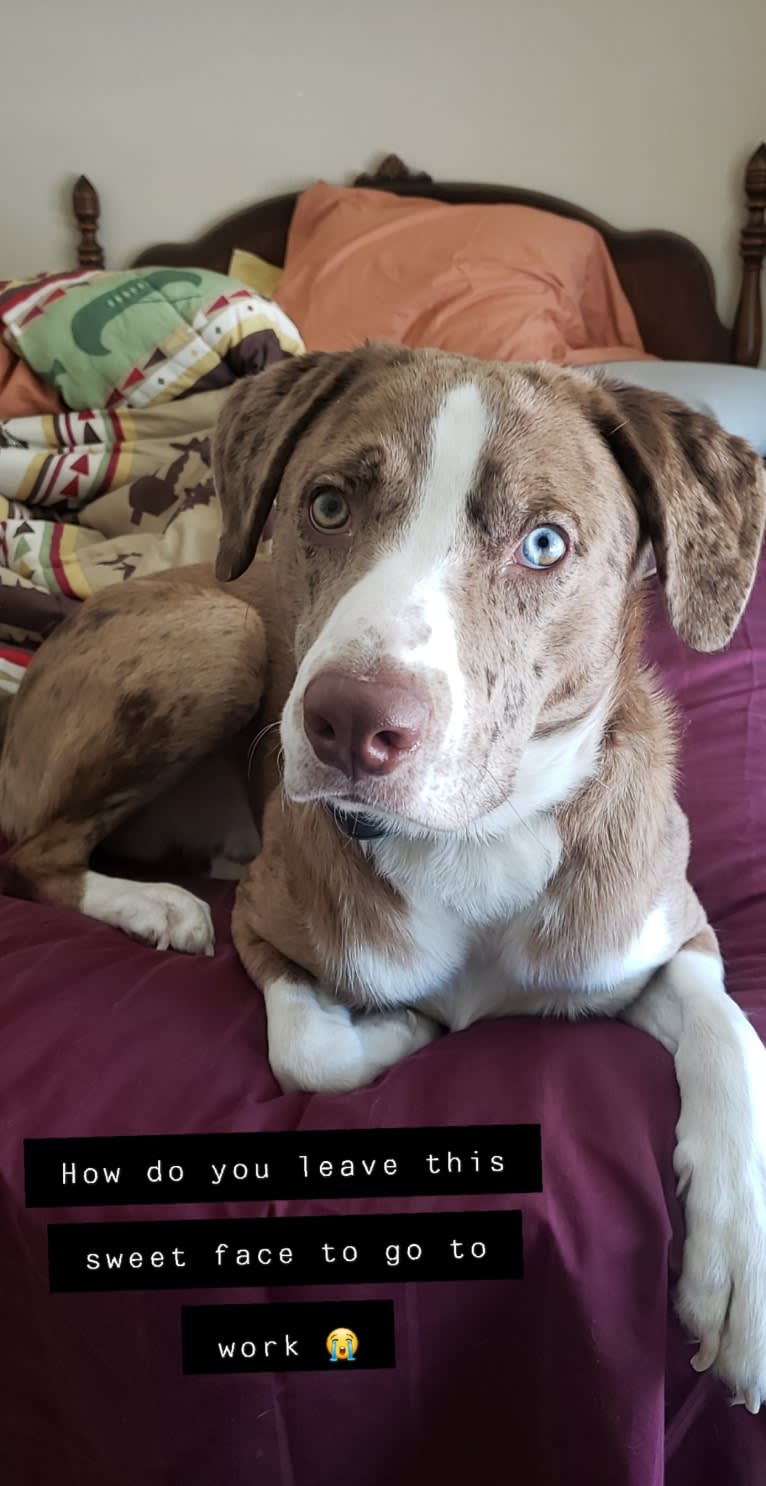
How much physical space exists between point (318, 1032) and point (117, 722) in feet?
2.01

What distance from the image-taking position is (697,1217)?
88 cm

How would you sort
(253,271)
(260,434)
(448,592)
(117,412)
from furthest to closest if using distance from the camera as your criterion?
(253,271), (117,412), (260,434), (448,592)

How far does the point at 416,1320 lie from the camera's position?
0.86 meters

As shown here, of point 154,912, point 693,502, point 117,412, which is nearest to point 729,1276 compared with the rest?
point 693,502

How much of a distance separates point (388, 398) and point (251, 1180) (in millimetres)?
739

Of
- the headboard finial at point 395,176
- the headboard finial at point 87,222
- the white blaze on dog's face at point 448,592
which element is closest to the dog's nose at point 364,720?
the white blaze on dog's face at point 448,592

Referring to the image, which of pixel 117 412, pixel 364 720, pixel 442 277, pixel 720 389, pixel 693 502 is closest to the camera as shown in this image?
pixel 364 720

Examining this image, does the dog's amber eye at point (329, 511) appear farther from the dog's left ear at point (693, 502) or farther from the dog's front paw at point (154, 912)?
the dog's front paw at point (154, 912)

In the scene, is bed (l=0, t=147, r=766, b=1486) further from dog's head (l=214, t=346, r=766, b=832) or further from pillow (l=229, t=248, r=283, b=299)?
pillow (l=229, t=248, r=283, b=299)

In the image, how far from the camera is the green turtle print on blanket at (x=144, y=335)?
2465 millimetres

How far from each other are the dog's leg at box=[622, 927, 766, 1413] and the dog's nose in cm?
43

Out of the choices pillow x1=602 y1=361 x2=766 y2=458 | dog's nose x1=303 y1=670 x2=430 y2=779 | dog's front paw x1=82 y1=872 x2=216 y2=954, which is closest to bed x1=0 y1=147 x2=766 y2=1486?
dog's front paw x1=82 y1=872 x2=216 y2=954

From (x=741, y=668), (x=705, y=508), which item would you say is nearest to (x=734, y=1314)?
(x=705, y=508)

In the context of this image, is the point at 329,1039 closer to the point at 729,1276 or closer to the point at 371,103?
the point at 729,1276
